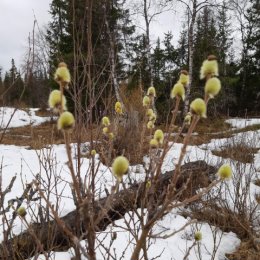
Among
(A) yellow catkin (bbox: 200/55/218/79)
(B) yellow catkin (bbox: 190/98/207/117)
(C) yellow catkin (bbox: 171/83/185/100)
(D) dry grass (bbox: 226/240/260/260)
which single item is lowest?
(D) dry grass (bbox: 226/240/260/260)

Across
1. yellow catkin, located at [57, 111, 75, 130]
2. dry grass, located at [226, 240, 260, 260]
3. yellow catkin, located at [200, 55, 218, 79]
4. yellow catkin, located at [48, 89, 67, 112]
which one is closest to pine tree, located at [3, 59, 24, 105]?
yellow catkin, located at [48, 89, 67, 112]

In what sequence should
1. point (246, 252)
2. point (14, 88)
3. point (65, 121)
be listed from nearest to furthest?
point (65, 121) < point (14, 88) < point (246, 252)

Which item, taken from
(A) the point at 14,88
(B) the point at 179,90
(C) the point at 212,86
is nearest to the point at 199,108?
(C) the point at 212,86

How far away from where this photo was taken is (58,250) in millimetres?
3363

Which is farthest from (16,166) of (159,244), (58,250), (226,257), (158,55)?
(158,55)

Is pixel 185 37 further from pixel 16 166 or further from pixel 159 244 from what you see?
pixel 159 244

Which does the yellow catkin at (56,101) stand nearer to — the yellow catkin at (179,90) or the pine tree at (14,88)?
the yellow catkin at (179,90)

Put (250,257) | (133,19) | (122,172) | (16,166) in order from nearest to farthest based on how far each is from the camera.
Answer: (122,172), (250,257), (16,166), (133,19)

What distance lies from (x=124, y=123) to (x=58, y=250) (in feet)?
13.8

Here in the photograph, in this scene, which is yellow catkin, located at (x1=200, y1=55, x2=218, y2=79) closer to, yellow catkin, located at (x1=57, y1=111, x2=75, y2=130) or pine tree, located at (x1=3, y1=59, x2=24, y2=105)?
yellow catkin, located at (x1=57, y1=111, x2=75, y2=130)

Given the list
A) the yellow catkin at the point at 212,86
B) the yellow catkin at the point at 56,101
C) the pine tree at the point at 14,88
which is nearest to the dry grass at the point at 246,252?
the pine tree at the point at 14,88

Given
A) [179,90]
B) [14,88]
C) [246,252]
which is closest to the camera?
[179,90]

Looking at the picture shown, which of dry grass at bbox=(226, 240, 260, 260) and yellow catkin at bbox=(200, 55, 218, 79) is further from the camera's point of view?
dry grass at bbox=(226, 240, 260, 260)

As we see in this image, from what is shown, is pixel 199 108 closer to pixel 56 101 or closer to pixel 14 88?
pixel 56 101
